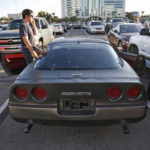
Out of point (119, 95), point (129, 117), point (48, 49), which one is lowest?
point (129, 117)

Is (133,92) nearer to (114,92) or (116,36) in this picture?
(114,92)

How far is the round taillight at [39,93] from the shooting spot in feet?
9.18

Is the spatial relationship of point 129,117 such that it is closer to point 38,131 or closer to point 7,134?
point 38,131

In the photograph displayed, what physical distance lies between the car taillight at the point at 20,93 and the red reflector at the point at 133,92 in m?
1.37

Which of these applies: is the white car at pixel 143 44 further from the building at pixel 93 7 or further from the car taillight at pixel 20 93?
the building at pixel 93 7

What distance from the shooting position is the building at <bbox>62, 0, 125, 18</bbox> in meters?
178

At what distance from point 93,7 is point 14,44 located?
183 metres

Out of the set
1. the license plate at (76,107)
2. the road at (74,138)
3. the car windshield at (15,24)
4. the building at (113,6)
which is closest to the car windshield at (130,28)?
the car windshield at (15,24)

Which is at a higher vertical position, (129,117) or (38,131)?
(129,117)

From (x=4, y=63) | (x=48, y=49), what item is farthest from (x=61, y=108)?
(x=4, y=63)

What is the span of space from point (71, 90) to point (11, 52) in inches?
107

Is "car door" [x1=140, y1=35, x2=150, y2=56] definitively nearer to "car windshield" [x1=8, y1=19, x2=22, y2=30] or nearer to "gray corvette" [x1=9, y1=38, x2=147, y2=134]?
"gray corvette" [x1=9, y1=38, x2=147, y2=134]

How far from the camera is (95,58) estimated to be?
3488 mm

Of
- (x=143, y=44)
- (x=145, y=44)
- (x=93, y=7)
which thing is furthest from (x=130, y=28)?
(x=93, y=7)
